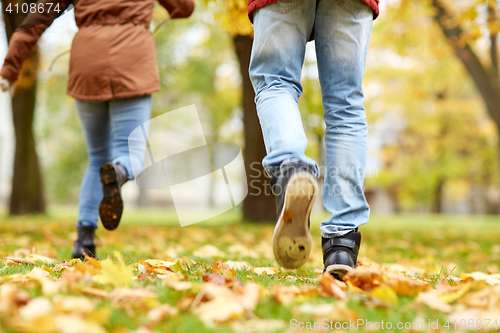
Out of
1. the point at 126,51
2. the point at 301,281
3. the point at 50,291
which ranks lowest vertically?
the point at 301,281

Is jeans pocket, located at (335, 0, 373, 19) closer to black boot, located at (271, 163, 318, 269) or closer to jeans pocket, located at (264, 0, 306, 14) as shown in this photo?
jeans pocket, located at (264, 0, 306, 14)

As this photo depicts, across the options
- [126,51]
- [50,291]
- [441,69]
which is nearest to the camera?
[50,291]

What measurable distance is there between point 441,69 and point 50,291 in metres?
16.9

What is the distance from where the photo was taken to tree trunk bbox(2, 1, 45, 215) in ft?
27.2

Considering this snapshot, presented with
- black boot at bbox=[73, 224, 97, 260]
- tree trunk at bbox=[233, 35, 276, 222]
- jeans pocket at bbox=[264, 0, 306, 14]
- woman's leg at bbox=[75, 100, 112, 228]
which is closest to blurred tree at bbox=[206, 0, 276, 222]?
tree trunk at bbox=[233, 35, 276, 222]

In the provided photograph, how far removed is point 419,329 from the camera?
1.15 metres

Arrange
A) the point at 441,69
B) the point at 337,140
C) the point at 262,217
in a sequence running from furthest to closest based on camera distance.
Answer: the point at 441,69 < the point at 262,217 < the point at 337,140

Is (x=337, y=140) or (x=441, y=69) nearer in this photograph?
(x=337, y=140)

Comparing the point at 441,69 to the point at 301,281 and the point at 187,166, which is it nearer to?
the point at 187,166

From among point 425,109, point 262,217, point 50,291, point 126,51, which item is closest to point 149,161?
point 126,51

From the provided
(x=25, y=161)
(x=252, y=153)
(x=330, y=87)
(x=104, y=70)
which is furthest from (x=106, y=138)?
(x=25, y=161)

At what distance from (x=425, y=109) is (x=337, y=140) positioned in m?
18.2

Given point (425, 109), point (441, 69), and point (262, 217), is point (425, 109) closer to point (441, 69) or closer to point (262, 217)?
point (441, 69)

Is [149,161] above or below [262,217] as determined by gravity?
above
